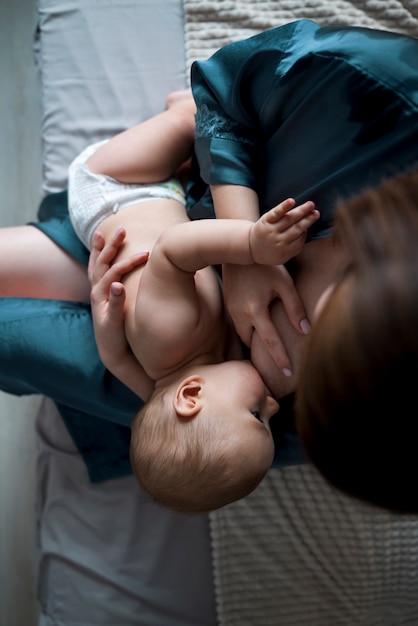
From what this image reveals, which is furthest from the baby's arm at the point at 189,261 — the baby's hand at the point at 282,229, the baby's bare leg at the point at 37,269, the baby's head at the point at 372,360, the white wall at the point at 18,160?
the white wall at the point at 18,160

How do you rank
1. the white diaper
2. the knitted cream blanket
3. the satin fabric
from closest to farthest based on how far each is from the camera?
the satin fabric, the white diaper, the knitted cream blanket

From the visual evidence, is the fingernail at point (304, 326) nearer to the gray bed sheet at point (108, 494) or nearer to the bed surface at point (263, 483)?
the bed surface at point (263, 483)

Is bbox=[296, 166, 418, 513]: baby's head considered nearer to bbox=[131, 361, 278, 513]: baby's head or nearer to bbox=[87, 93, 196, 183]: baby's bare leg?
bbox=[131, 361, 278, 513]: baby's head

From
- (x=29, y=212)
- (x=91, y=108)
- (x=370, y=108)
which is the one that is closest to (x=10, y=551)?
(x=29, y=212)

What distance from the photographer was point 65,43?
1195 mm

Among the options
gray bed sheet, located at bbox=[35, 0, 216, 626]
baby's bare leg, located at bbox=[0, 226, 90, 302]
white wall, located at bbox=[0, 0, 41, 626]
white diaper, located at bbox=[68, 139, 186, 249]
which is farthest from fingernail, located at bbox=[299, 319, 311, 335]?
white wall, located at bbox=[0, 0, 41, 626]

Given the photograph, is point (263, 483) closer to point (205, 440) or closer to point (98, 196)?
point (205, 440)

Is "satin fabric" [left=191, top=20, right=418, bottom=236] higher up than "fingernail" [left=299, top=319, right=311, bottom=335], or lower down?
higher up

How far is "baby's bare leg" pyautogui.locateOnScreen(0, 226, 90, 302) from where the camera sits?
1.03 m

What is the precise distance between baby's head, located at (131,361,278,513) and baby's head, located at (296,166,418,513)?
0.67 ft

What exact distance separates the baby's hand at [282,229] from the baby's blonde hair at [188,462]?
8.6 inches

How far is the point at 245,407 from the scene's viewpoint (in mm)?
768

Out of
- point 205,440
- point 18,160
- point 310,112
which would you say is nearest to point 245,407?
point 205,440

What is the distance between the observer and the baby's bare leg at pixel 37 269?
103 cm
